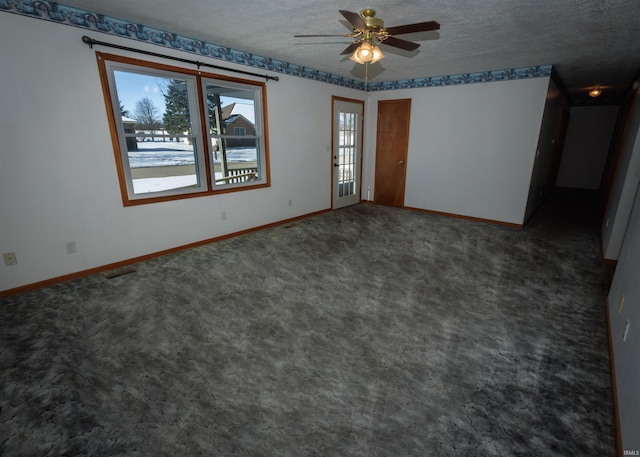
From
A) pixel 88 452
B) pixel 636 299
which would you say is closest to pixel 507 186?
pixel 636 299

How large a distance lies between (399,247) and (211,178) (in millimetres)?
2712

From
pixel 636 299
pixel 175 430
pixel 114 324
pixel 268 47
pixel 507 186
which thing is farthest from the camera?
pixel 507 186

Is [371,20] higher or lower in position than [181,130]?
higher

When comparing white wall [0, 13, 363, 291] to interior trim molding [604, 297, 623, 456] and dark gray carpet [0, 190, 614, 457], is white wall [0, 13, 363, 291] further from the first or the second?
interior trim molding [604, 297, 623, 456]

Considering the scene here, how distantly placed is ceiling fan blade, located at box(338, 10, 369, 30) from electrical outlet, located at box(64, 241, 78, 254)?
329 centimetres

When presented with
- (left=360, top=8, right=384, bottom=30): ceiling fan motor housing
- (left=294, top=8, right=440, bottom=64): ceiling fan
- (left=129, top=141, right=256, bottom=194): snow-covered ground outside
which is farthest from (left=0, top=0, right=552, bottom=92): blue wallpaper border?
(left=360, top=8, right=384, bottom=30): ceiling fan motor housing

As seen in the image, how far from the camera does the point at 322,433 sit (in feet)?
5.22

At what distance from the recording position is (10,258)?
279cm

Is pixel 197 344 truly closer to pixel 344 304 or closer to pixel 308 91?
pixel 344 304

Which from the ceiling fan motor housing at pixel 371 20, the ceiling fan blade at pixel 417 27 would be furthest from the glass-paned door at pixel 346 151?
the ceiling fan blade at pixel 417 27

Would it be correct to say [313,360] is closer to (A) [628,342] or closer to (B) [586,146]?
(A) [628,342]

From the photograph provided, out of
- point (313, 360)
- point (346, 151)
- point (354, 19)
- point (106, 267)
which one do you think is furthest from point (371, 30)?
point (346, 151)

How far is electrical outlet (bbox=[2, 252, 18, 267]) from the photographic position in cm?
277

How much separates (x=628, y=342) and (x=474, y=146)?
4155 mm
